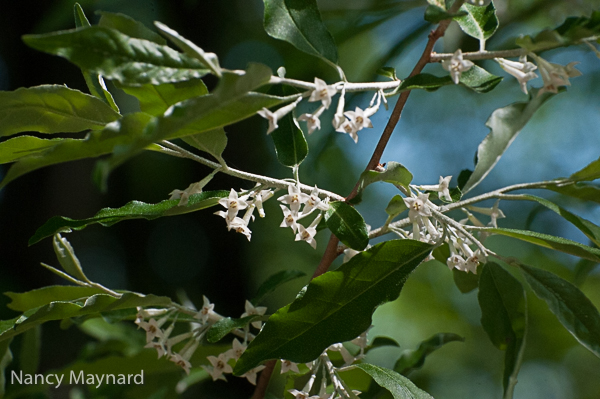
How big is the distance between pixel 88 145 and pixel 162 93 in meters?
0.13

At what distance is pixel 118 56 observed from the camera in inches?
16.5

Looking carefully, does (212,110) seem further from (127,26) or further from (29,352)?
(29,352)

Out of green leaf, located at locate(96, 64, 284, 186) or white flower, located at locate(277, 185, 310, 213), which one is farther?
white flower, located at locate(277, 185, 310, 213)

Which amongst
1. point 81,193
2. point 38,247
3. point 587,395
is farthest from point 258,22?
point 587,395

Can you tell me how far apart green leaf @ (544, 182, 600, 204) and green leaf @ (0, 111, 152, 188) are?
54 centimetres

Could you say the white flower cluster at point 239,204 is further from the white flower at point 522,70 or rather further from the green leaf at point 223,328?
the white flower at point 522,70

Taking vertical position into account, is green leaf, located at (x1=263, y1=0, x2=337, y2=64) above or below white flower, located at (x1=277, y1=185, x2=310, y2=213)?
above

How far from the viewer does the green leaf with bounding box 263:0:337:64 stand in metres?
0.54

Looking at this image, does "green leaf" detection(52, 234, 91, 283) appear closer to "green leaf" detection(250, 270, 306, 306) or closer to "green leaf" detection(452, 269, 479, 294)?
"green leaf" detection(250, 270, 306, 306)

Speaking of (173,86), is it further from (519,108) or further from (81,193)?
(81,193)

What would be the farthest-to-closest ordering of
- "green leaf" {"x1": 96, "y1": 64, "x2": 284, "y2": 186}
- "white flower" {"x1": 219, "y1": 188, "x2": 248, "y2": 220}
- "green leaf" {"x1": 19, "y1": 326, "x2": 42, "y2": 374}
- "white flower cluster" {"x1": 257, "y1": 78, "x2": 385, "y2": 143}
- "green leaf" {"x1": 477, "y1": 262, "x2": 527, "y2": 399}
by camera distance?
1. "green leaf" {"x1": 19, "y1": 326, "x2": 42, "y2": 374}
2. "green leaf" {"x1": 477, "y1": 262, "x2": 527, "y2": 399}
3. "white flower" {"x1": 219, "y1": 188, "x2": 248, "y2": 220}
4. "white flower cluster" {"x1": 257, "y1": 78, "x2": 385, "y2": 143}
5. "green leaf" {"x1": 96, "y1": 64, "x2": 284, "y2": 186}

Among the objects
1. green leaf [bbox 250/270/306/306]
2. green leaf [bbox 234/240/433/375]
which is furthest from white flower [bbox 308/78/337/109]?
green leaf [bbox 250/270/306/306]

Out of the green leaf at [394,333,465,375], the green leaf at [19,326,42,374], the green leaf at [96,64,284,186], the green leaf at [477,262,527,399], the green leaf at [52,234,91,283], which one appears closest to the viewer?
the green leaf at [96,64,284,186]

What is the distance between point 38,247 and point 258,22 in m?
1.33
